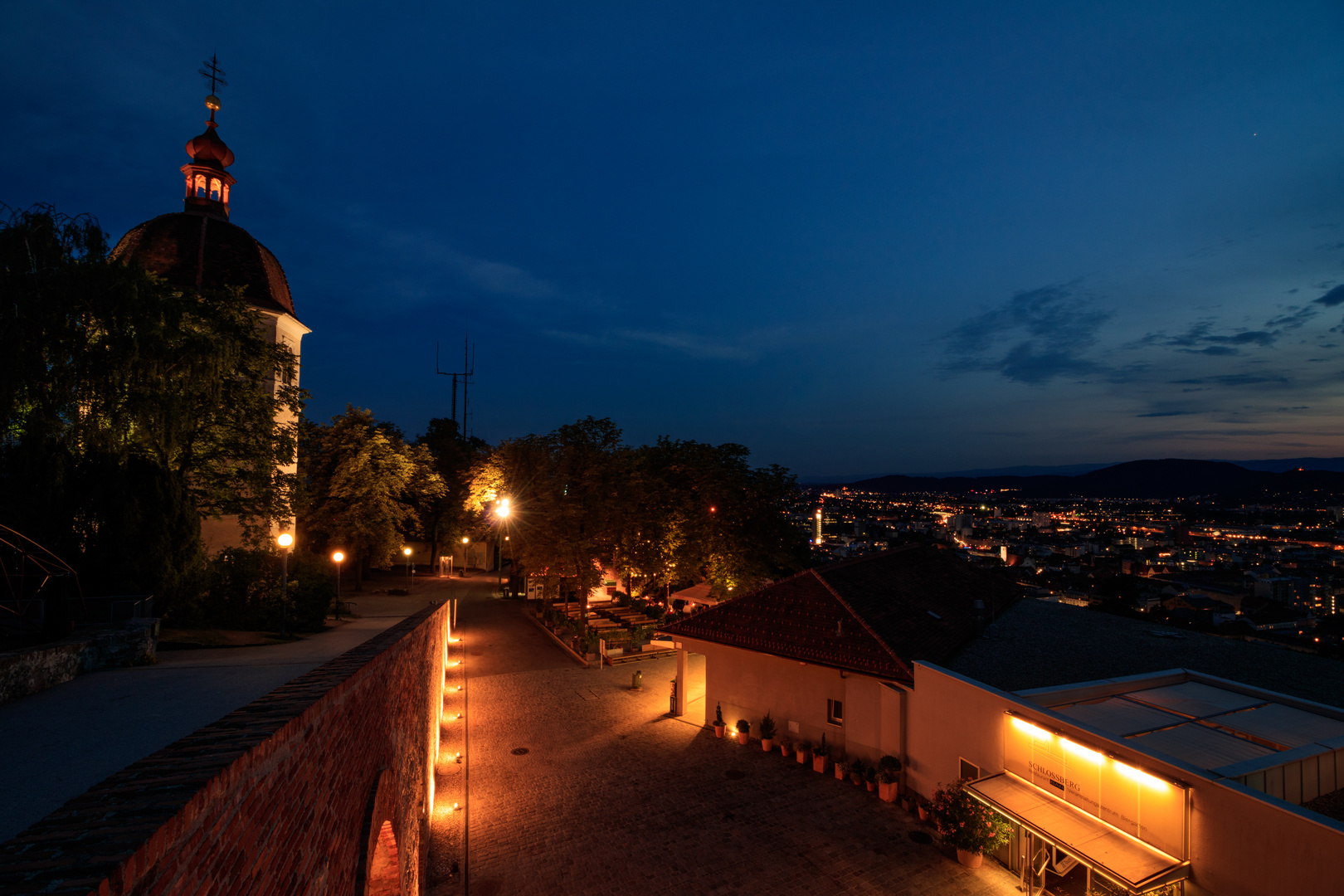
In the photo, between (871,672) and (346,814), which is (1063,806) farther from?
(346,814)

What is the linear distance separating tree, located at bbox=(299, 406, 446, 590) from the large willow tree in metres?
13.7

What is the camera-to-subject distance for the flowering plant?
10172mm

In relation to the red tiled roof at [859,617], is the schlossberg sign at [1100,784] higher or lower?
lower

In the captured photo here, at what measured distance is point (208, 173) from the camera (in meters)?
23.6

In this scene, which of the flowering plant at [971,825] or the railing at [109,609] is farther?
the railing at [109,609]

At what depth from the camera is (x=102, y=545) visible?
1328 centimetres

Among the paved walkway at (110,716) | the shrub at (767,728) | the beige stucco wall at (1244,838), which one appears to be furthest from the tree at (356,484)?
the beige stucco wall at (1244,838)

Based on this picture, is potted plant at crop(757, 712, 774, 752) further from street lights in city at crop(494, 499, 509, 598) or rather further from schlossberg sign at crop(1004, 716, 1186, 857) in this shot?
street lights in city at crop(494, 499, 509, 598)

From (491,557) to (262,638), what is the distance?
3537cm

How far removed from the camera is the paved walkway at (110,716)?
5094 mm

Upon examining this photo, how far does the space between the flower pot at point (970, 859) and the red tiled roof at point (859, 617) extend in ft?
10.2

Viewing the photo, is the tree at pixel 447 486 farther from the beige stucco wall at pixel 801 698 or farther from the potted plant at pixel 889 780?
the potted plant at pixel 889 780

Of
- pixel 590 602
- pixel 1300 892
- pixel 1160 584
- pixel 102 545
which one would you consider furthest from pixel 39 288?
pixel 1160 584

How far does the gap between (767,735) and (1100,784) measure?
26.1 feet
